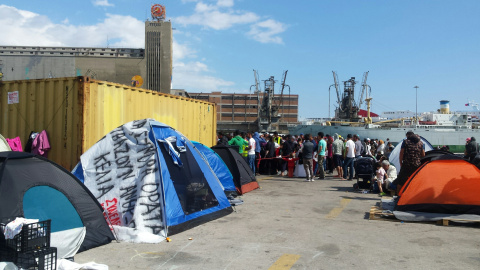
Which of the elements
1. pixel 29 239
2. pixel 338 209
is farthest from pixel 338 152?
pixel 29 239

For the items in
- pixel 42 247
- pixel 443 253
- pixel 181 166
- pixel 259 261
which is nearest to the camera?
pixel 42 247

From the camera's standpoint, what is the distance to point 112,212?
22.1ft

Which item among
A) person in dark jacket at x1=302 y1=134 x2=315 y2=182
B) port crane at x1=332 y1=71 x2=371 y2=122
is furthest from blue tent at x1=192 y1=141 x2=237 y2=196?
port crane at x1=332 y1=71 x2=371 y2=122

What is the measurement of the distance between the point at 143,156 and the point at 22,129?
3712 millimetres

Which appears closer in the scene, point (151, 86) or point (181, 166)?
point (181, 166)

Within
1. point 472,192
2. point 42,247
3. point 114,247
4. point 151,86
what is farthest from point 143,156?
point 151,86

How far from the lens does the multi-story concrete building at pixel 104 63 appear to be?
7219cm

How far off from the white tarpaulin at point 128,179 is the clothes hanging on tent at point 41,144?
1494mm

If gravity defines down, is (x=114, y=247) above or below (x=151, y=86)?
below

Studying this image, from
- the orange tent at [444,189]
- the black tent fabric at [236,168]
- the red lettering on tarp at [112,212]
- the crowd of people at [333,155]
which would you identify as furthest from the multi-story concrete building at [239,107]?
the red lettering on tarp at [112,212]

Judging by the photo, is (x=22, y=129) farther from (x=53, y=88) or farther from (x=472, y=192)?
(x=472, y=192)

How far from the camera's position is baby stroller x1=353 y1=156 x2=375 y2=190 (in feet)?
38.8

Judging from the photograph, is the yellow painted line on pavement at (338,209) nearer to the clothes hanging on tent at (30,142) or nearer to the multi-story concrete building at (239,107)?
the clothes hanging on tent at (30,142)

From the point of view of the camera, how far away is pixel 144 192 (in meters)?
6.63
